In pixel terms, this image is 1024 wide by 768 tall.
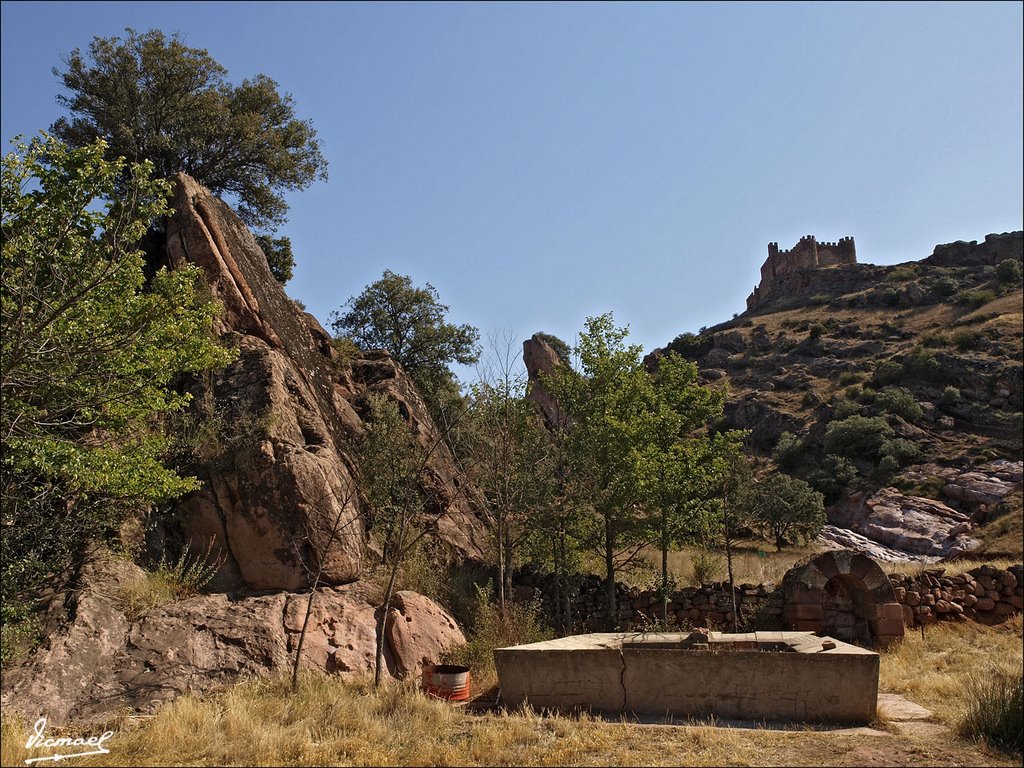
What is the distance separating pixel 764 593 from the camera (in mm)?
16219

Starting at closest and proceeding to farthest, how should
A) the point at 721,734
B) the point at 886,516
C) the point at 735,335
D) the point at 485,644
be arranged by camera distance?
1. the point at 721,734
2. the point at 485,644
3. the point at 886,516
4. the point at 735,335

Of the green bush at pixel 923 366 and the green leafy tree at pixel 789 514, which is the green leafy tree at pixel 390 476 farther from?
the green bush at pixel 923 366

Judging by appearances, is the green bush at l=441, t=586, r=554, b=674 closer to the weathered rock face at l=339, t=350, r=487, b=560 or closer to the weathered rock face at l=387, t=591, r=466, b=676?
the weathered rock face at l=387, t=591, r=466, b=676

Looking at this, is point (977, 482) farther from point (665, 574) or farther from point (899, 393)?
point (665, 574)

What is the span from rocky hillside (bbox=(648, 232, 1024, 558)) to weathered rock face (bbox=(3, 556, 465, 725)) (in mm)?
14137

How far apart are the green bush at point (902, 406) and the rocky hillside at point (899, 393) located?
86 millimetres

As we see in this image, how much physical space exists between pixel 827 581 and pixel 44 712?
46.9 feet

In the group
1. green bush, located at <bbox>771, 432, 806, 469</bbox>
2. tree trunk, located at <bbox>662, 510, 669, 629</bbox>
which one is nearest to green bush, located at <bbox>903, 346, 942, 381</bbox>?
green bush, located at <bbox>771, 432, 806, 469</bbox>

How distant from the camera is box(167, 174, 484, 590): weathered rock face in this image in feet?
41.2

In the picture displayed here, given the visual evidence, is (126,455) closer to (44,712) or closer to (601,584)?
(44,712)

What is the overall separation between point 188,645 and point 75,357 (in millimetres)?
4555

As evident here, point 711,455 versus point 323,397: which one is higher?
point 323,397

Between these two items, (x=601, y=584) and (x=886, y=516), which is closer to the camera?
(x=601, y=584)

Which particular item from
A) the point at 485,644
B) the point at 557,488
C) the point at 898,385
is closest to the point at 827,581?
the point at 557,488
